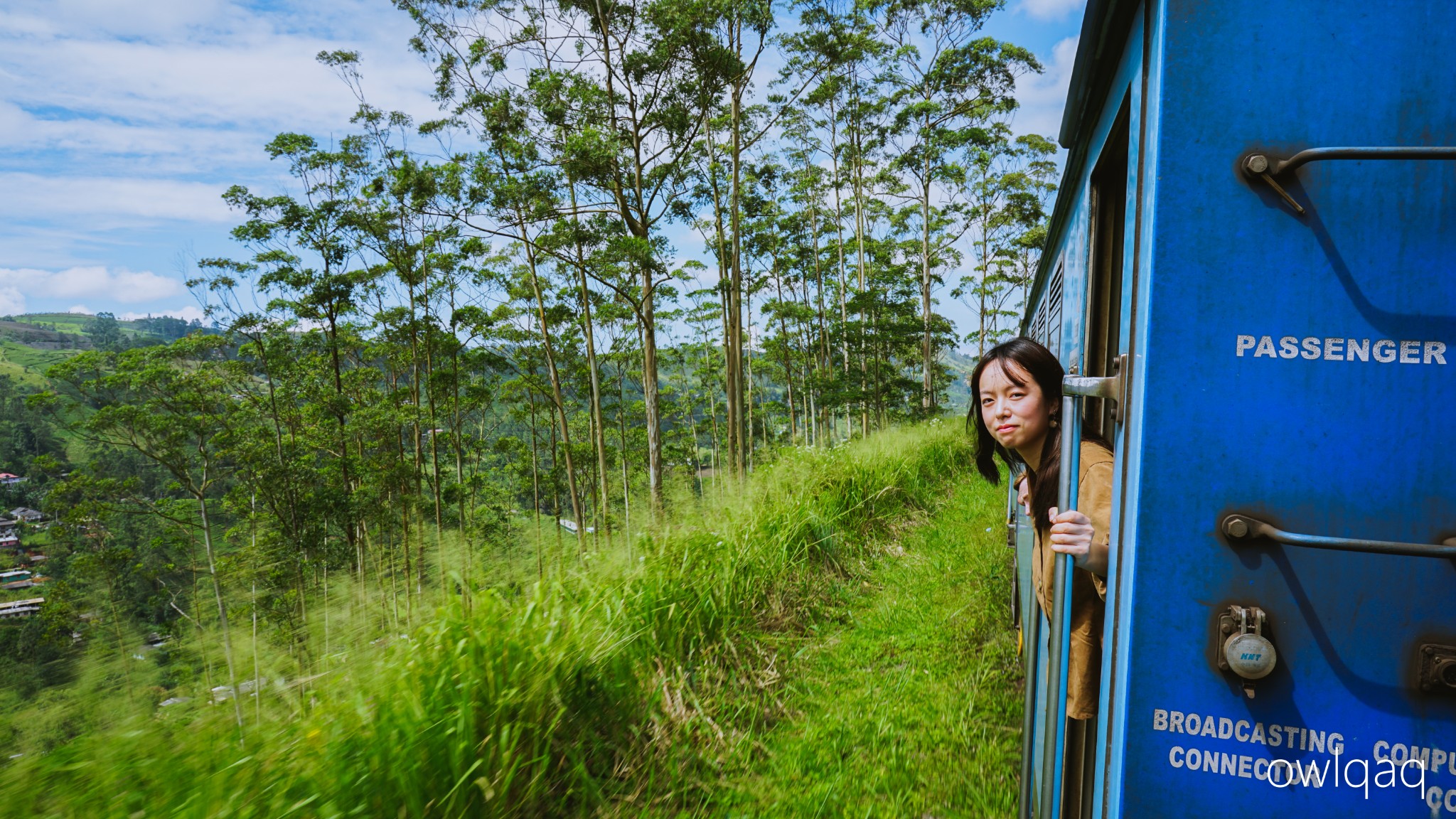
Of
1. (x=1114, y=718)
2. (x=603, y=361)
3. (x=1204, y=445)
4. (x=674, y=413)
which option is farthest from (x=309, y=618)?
(x=674, y=413)

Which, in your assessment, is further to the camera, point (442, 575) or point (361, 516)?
point (361, 516)

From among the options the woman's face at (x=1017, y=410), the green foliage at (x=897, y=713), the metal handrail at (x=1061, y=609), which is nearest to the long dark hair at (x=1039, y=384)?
the woman's face at (x=1017, y=410)

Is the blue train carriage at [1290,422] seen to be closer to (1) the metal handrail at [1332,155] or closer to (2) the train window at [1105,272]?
(1) the metal handrail at [1332,155]

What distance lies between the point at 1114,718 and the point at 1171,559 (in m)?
0.31

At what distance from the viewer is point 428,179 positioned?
1959cm

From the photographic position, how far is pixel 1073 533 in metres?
1.38

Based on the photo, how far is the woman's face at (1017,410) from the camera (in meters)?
1.87

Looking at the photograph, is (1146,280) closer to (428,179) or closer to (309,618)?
(309,618)

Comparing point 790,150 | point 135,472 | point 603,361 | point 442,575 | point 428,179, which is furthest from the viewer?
point 603,361

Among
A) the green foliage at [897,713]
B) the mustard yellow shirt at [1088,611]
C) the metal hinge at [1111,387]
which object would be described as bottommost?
the green foliage at [897,713]

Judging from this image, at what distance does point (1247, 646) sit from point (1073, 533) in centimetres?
37

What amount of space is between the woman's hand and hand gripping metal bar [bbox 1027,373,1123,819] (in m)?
0.02

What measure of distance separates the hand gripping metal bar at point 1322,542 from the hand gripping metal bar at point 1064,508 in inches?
11.1

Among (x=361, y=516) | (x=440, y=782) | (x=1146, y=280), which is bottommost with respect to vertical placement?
(x=361, y=516)
